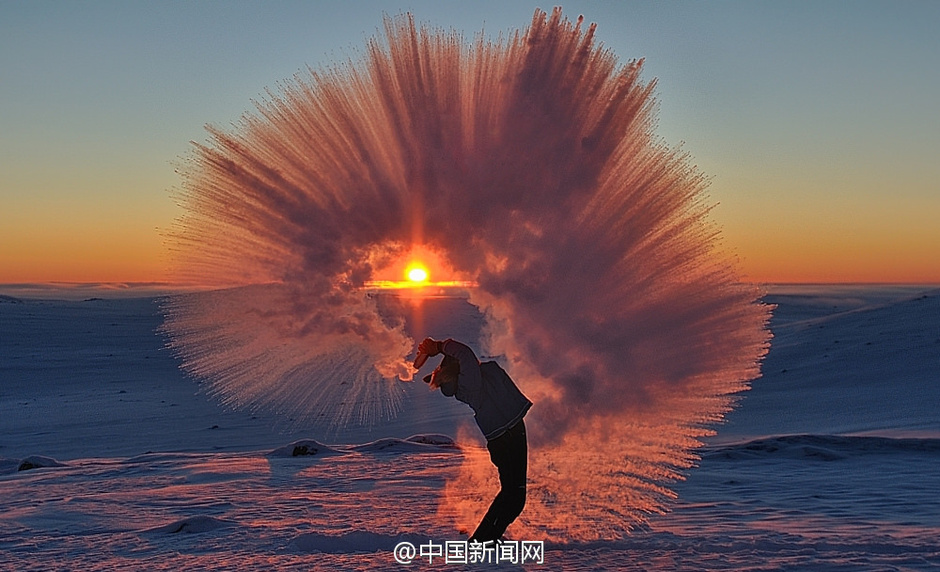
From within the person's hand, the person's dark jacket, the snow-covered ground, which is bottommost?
the snow-covered ground

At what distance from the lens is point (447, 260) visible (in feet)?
32.3

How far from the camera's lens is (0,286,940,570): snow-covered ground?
23.0ft

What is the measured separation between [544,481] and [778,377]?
14486mm

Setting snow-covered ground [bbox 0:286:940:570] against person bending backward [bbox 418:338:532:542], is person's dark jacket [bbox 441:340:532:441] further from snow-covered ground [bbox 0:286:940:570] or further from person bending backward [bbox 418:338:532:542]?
snow-covered ground [bbox 0:286:940:570]

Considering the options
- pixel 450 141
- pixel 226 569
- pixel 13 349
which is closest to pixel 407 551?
pixel 226 569

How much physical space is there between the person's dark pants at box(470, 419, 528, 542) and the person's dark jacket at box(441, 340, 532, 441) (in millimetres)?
109

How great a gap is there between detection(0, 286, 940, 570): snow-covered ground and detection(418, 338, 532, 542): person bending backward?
56 centimetres

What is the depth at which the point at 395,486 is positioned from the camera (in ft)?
33.8

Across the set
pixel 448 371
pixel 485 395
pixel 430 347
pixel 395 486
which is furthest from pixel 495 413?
pixel 395 486

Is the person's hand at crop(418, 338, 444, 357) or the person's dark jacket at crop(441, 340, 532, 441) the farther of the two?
the person's hand at crop(418, 338, 444, 357)

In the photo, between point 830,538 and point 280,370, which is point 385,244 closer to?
point 280,370

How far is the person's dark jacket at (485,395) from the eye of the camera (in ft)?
23.7

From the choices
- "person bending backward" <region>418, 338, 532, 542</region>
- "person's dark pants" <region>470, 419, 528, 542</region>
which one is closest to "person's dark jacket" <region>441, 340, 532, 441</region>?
"person bending backward" <region>418, 338, 532, 542</region>

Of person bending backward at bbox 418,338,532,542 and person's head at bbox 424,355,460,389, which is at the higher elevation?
person's head at bbox 424,355,460,389
